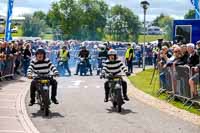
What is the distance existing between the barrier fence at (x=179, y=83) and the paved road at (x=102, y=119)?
1.23 metres

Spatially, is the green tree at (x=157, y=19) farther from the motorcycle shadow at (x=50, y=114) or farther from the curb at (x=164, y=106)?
the motorcycle shadow at (x=50, y=114)

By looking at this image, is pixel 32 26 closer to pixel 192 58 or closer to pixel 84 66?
pixel 84 66

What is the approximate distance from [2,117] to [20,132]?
256 centimetres

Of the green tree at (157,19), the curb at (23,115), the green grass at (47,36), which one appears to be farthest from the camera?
the green tree at (157,19)

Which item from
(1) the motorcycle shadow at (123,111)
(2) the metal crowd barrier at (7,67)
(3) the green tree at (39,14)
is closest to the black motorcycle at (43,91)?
(1) the motorcycle shadow at (123,111)

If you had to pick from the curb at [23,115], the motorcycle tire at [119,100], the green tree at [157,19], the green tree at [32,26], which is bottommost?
the curb at [23,115]

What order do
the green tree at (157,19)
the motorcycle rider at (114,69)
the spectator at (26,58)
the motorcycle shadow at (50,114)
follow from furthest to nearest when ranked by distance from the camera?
the green tree at (157,19) → the spectator at (26,58) → the motorcycle rider at (114,69) → the motorcycle shadow at (50,114)

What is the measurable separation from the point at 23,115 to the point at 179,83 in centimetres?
566

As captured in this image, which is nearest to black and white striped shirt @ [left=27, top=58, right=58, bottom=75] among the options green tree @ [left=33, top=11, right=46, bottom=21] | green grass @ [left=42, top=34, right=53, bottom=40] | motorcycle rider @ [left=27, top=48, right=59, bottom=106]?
motorcycle rider @ [left=27, top=48, right=59, bottom=106]

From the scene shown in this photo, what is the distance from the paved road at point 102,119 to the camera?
13.3 metres

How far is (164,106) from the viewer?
1823 centimetres

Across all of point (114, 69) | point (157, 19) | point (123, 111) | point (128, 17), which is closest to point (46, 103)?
point (123, 111)

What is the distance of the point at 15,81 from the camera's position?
2788 cm

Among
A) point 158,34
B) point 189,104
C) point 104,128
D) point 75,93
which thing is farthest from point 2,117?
point 158,34
